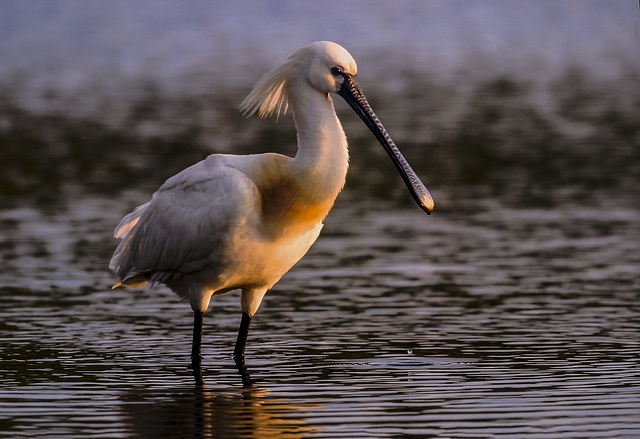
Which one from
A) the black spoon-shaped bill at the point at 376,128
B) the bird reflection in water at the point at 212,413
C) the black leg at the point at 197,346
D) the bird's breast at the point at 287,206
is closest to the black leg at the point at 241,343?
the black leg at the point at 197,346

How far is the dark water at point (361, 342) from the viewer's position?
34.5ft

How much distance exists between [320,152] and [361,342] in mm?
1980

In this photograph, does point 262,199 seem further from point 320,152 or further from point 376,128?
point 376,128

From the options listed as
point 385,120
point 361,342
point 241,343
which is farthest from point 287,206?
point 385,120

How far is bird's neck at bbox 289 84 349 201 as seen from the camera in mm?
12164

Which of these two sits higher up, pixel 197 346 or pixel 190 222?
pixel 190 222

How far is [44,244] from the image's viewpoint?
19609 mm

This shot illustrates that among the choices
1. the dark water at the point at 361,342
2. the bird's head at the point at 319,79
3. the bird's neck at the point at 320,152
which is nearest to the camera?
the dark water at the point at 361,342

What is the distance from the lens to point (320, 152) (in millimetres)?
12164

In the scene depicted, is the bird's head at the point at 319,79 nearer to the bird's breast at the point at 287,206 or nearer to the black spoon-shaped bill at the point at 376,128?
the black spoon-shaped bill at the point at 376,128

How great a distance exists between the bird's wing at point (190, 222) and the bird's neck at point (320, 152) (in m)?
0.45

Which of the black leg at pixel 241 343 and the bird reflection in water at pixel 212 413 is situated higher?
the black leg at pixel 241 343

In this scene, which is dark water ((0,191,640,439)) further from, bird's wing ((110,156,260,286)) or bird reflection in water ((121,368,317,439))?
bird's wing ((110,156,260,286))

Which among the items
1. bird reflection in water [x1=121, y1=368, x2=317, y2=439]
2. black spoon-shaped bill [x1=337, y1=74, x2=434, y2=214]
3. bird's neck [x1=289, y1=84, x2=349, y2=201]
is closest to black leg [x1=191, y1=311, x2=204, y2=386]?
bird reflection in water [x1=121, y1=368, x2=317, y2=439]
